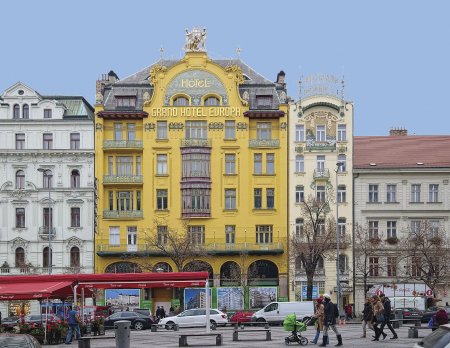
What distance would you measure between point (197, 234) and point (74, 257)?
10.4m

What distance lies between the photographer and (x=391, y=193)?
3388 inches

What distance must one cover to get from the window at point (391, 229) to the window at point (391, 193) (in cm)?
185

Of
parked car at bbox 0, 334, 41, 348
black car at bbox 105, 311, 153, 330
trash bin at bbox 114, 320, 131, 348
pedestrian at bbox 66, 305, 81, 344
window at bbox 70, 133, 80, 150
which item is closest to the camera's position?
parked car at bbox 0, 334, 41, 348

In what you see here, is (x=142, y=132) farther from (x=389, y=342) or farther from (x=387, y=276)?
(x=389, y=342)

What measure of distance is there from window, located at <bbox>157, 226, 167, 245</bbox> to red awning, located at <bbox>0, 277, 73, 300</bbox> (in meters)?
36.3

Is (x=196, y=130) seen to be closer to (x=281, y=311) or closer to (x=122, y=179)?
(x=122, y=179)

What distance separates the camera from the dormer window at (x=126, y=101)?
285 ft

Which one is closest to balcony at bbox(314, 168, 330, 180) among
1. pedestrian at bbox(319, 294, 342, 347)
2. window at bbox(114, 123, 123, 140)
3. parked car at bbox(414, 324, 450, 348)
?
window at bbox(114, 123, 123, 140)

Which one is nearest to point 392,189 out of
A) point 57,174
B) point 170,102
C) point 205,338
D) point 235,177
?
point 235,177

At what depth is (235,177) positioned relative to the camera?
86.4 metres

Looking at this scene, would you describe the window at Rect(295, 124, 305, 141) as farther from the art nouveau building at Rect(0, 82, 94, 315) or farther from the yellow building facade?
the art nouveau building at Rect(0, 82, 94, 315)

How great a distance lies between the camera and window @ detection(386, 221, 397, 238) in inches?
3366

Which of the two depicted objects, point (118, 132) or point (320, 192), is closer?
point (118, 132)

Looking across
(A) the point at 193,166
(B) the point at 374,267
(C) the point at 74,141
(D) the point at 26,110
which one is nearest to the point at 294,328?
(B) the point at 374,267
